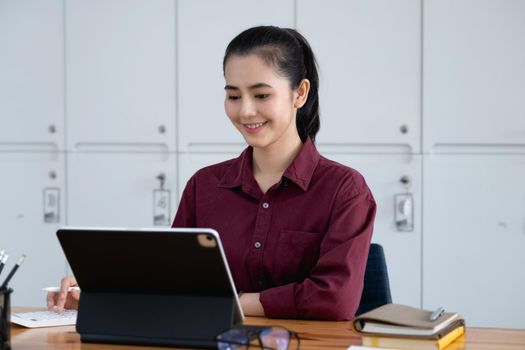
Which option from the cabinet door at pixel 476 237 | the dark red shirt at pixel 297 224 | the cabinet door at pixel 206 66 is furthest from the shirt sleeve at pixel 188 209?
the cabinet door at pixel 476 237

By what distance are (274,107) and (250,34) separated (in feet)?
0.67

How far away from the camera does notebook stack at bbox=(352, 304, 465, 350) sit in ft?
4.75

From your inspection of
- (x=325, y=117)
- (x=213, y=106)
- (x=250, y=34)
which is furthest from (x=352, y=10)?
(x=250, y=34)

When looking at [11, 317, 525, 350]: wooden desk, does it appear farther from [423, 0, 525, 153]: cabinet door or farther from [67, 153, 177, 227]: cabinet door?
[67, 153, 177, 227]: cabinet door

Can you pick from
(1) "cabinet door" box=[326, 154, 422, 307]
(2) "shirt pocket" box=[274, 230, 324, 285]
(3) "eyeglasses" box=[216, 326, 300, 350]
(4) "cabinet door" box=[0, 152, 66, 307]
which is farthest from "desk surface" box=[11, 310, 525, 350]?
(4) "cabinet door" box=[0, 152, 66, 307]

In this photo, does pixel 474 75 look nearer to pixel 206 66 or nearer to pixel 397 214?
pixel 397 214

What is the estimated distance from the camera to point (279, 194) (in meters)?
2.01

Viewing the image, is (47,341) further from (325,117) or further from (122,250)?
(325,117)

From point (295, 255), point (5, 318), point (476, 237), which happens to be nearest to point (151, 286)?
point (5, 318)

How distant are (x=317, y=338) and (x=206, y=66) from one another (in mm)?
2123

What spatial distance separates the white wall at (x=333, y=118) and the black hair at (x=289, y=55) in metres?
1.23

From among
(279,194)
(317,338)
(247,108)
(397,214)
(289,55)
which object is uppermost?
(289,55)

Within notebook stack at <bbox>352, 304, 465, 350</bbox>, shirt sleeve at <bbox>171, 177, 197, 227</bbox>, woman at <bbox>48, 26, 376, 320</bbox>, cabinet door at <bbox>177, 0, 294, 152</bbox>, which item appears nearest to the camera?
notebook stack at <bbox>352, 304, 465, 350</bbox>

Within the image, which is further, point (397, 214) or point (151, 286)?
point (397, 214)
